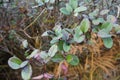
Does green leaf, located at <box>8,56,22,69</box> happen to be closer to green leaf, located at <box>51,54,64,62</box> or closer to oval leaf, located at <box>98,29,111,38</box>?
green leaf, located at <box>51,54,64,62</box>

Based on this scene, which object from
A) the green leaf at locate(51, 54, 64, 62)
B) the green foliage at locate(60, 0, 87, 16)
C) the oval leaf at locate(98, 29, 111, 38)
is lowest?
the green leaf at locate(51, 54, 64, 62)

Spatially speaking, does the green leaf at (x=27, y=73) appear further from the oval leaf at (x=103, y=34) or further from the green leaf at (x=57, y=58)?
the oval leaf at (x=103, y=34)

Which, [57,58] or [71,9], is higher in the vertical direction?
[71,9]

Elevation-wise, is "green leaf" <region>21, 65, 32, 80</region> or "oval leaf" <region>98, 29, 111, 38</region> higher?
"oval leaf" <region>98, 29, 111, 38</region>

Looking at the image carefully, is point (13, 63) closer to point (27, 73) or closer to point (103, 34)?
point (27, 73)

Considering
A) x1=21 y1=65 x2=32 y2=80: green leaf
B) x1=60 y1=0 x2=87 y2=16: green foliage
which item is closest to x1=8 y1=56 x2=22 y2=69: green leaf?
x1=21 y1=65 x2=32 y2=80: green leaf

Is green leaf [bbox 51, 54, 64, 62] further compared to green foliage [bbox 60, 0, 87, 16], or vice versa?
green foliage [bbox 60, 0, 87, 16]

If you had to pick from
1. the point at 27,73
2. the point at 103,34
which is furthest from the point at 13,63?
the point at 103,34

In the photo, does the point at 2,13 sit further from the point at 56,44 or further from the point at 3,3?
the point at 56,44

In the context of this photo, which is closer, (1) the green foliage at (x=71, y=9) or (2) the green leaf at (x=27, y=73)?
(2) the green leaf at (x=27, y=73)

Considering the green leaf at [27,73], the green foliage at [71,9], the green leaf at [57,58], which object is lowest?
the green leaf at [27,73]

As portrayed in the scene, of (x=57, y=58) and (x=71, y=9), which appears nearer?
(x=57, y=58)

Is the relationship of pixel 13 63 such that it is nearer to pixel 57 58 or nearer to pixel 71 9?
pixel 57 58

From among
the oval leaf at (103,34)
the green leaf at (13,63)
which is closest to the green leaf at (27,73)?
the green leaf at (13,63)
